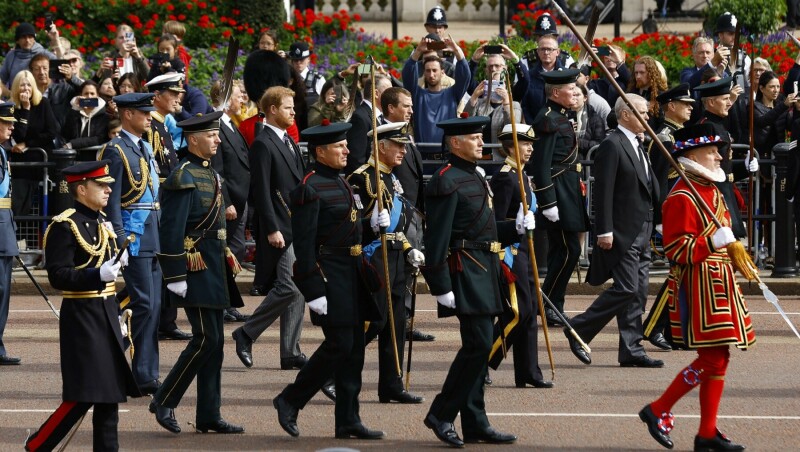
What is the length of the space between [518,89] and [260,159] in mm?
5683

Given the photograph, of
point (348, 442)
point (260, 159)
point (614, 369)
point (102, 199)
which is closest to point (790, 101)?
point (614, 369)

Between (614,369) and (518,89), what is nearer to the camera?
(614,369)

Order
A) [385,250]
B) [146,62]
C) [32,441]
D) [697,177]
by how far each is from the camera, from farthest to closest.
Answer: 1. [146,62]
2. [385,250]
3. [697,177]
4. [32,441]

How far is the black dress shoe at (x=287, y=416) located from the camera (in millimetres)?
10016

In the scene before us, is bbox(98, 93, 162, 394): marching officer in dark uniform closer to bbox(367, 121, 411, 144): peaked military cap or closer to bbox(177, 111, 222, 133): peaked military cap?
bbox(177, 111, 222, 133): peaked military cap

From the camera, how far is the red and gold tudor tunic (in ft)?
31.3

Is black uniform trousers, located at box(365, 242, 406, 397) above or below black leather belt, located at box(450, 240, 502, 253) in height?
below

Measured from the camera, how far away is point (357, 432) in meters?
10.0

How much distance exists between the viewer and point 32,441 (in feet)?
30.0

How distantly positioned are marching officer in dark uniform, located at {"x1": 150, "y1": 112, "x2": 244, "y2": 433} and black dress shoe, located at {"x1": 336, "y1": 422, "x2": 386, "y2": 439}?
2.11 ft

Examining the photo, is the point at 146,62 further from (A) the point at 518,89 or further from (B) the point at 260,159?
(B) the point at 260,159

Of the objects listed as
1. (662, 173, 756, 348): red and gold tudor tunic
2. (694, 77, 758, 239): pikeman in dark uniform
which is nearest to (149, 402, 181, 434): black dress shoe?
(662, 173, 756, 348): red and gold tudor tunic

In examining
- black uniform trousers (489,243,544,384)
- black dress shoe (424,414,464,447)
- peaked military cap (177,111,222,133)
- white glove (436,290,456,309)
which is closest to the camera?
black dress shoe (424,414,464,447)

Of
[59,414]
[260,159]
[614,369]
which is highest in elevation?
[260,159]
